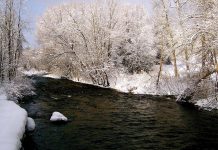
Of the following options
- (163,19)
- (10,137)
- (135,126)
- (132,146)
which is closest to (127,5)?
(163,19)

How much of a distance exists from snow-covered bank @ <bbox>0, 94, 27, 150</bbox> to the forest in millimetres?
2330

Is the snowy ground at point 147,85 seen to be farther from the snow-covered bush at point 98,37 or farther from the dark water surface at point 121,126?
the dark water surface at point 121,126

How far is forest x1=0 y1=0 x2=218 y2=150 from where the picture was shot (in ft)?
75.3

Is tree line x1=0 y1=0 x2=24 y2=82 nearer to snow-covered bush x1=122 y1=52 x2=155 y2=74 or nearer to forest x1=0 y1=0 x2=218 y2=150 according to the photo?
forest x1=0 y1=0 x2=218 y2=150

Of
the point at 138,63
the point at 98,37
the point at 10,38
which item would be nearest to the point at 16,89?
the point at 10,38

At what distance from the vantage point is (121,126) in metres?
17.5

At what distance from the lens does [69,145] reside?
45.1ft

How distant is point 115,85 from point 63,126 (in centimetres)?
2075

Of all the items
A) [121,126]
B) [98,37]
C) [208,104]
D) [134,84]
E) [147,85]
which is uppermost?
[98,37]

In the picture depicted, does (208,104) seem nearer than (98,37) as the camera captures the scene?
Yes

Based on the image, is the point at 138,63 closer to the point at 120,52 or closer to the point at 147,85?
the point at 120,52

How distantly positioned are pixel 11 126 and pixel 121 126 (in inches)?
272

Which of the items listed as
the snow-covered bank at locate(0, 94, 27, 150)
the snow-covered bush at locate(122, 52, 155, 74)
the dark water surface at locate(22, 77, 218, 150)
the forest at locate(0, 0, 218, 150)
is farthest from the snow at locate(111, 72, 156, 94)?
the snow-covered bank at locate(0, 94, 27, 150)

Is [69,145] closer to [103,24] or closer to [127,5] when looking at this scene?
[103,24]
